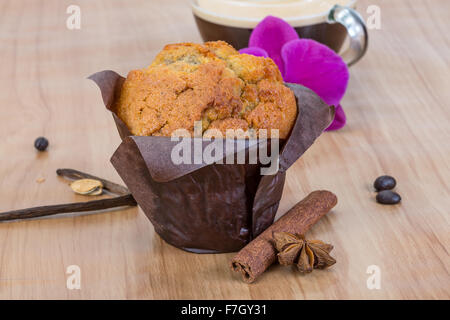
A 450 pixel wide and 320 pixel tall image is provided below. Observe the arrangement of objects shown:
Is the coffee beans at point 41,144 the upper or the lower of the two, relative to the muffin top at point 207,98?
lower

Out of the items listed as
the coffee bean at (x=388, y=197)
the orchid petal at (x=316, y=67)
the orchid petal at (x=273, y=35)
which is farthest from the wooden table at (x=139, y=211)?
the orchid petal at (x=273, y=35)

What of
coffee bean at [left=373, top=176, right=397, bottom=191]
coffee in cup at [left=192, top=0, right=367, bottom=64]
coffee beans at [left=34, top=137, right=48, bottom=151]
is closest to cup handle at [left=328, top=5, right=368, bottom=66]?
coffee in cup at [left=192, top=0, right=367, bottom=64]

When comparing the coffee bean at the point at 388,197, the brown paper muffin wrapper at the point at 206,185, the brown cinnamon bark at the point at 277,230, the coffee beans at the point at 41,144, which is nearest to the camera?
the brown paper muffin wrapper at the point at 206,185

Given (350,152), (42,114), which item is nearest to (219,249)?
(350,152)

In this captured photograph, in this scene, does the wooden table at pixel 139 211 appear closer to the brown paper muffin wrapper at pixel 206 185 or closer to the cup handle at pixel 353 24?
the brown paper muffin wrapper at pixel 206 185

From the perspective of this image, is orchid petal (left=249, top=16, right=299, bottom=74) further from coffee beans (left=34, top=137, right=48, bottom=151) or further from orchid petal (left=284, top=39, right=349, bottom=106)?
Result: coffee beans (left=34, top=137, right=48, bottom=151)

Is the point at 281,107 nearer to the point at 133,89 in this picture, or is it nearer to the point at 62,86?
the point at 133,89

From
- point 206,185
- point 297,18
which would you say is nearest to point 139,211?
point 206,185
